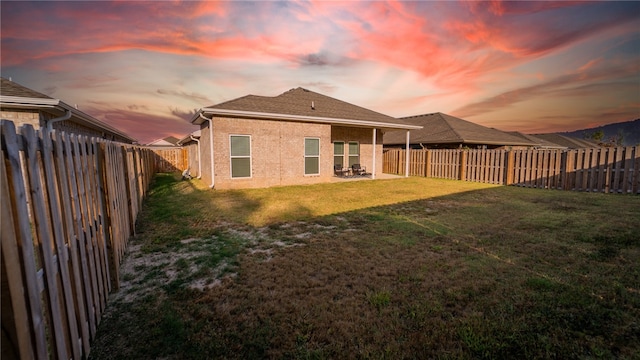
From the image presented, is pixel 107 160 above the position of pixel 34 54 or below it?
below

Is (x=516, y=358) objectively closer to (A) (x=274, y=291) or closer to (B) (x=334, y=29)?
(A) (x=274, y=291)

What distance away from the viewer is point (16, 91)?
766cm

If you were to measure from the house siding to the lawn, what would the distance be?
568cm

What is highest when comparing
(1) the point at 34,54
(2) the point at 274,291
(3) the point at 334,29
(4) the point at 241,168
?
(3) the point at 334,29

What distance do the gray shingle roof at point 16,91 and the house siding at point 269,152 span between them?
5424mm

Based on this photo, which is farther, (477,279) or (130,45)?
(130,45)

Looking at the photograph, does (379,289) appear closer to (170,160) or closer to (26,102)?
(26,102)

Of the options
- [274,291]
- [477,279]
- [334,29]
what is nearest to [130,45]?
[334,29]

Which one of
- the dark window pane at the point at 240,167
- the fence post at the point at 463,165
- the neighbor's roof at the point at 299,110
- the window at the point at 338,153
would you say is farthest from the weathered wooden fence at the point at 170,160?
the fence post at the point at 463,165

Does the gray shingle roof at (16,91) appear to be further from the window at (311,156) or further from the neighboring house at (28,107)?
the window at (311,156)

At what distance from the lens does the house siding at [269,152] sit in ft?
38.5

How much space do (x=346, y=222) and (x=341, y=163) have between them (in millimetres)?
10961

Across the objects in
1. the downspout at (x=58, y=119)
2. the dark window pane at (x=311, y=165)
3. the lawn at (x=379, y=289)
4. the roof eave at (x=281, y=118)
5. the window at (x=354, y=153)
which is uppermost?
the roof eave at (x=281, y=118)

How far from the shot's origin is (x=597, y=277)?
3.48m
